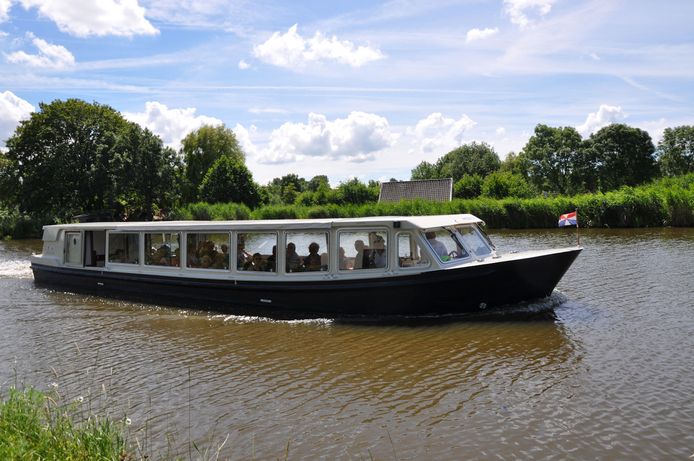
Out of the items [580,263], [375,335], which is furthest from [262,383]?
[580,263]

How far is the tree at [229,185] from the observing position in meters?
53.6

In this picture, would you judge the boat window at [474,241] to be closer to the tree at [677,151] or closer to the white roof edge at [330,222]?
the white roof edge at [330,222]

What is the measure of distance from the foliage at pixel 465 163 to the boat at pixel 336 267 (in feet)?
280

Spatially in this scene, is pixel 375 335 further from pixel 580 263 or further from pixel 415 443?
pixel 580 263

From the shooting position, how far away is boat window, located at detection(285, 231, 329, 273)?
41.6 ft

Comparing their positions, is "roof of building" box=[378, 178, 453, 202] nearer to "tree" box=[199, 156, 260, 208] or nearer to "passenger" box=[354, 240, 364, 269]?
"tree" box=[199, 156, 260, 208]

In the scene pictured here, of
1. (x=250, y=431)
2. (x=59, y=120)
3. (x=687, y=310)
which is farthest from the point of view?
(x=59, y=120)

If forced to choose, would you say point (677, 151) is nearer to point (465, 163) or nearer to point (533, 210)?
point (465, 163)

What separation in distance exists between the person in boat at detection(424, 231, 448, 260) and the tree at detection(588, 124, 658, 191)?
212 ft

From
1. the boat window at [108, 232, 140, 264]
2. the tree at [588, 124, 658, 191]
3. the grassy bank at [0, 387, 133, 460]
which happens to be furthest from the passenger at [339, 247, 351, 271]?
the tree at [588, 124, 658, 191]

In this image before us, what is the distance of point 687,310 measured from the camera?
39.9 ft

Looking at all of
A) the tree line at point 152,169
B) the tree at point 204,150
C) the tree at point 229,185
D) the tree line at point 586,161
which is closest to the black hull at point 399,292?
the tree line at point 152,169

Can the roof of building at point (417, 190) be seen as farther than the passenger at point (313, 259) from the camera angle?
Yes

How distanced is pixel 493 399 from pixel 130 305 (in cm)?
1044
